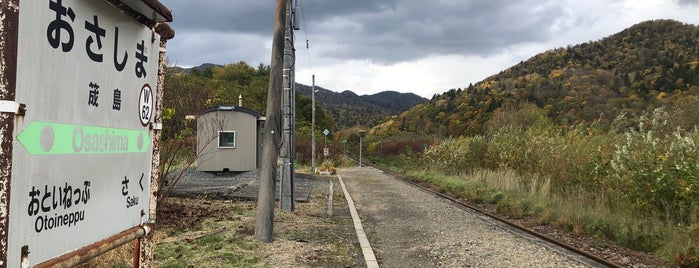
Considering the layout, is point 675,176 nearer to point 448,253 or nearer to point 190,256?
point 448,253

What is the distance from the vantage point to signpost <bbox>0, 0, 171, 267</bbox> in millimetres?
2066

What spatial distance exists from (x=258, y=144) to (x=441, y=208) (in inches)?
411

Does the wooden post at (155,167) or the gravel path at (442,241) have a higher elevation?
the wooden post at (155,167)

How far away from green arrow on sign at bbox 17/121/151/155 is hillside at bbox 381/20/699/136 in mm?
29922

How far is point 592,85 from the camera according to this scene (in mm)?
68562

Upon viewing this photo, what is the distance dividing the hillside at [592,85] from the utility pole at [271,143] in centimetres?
2622

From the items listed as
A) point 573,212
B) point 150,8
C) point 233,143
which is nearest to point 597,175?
point 573,212

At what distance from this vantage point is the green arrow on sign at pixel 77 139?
2117mm

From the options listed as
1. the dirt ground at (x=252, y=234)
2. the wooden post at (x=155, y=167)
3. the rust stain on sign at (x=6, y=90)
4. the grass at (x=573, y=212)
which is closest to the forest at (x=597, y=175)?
the grass at (x=573, y=212)

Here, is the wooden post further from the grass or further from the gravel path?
the grass

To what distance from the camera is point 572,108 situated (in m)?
58.3

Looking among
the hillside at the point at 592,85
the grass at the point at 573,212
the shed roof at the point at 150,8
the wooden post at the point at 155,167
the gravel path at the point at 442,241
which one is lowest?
the gravel path at the point at 442,241

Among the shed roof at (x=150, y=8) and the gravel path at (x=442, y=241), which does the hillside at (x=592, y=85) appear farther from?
the shed roof at (x=150, y=8)

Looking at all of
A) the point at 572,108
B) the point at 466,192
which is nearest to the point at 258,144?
the point at 466,192
